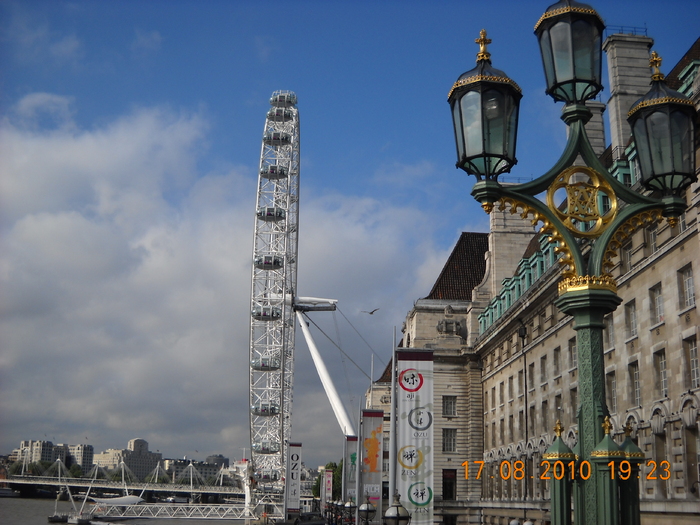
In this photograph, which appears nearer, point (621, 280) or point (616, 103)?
point (621, 280)

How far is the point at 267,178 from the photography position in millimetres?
72562

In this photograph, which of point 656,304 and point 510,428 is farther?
A: point 510,428

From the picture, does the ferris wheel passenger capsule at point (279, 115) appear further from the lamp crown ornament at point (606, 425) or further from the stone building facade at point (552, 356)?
the lamp crown ornament at point (606, 425)

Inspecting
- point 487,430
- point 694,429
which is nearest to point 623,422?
point 694,429

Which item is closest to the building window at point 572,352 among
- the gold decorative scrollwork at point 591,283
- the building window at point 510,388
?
the building window at point 510,388

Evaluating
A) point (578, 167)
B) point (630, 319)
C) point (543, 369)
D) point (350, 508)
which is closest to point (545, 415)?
point (543, 369)

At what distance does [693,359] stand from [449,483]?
41.4 metres

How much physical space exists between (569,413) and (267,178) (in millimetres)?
40657

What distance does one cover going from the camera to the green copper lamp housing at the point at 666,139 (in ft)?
27.8

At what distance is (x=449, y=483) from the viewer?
215 ft

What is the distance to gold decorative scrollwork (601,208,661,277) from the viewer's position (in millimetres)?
8094

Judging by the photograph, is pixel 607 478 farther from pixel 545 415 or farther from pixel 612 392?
pixel 545 415

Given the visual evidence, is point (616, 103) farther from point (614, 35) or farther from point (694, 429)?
point (694, 429)

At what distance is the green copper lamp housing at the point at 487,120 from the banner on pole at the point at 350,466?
3782 centimetres
